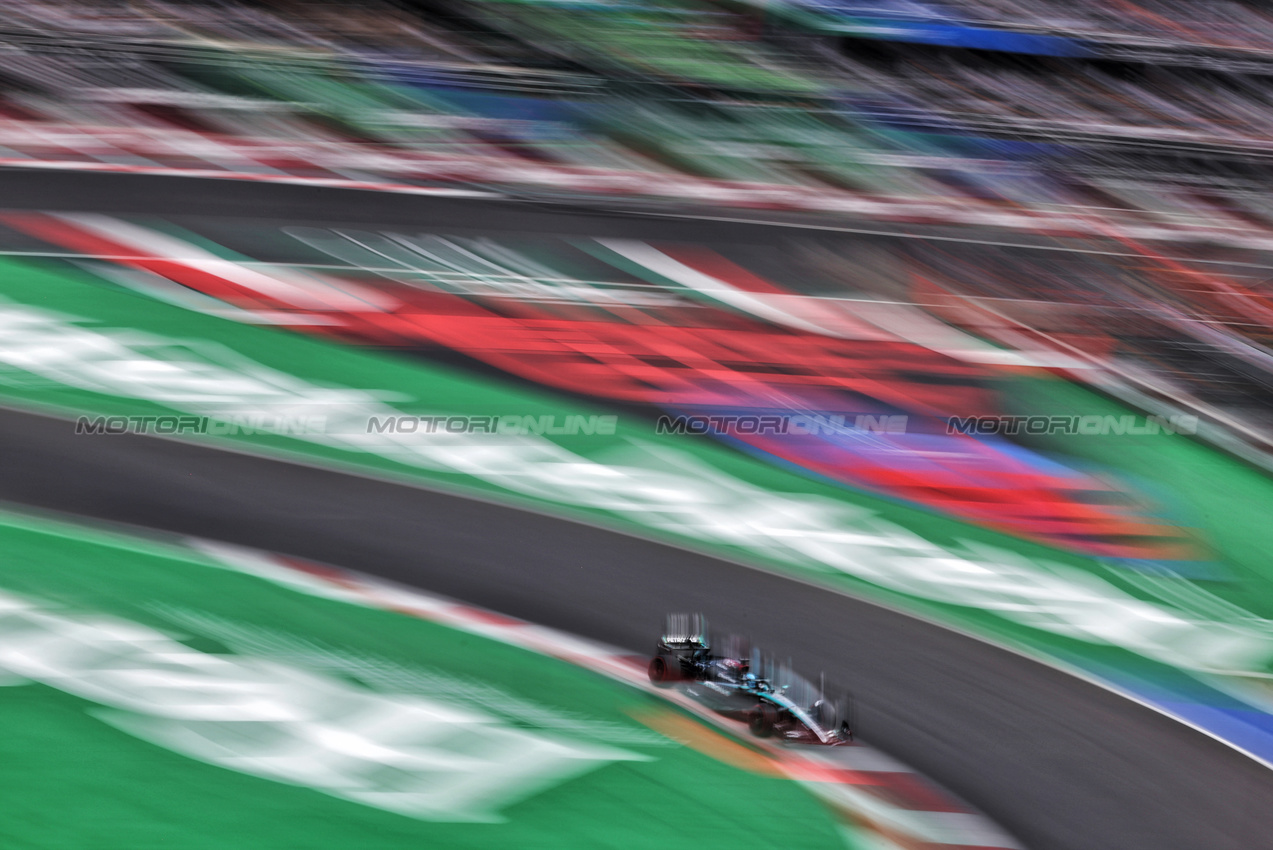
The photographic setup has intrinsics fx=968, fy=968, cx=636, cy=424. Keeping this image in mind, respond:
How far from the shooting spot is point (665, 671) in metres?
4.18

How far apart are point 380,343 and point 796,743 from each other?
3.02 m

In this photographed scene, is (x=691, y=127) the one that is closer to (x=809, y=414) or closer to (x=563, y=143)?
(x=563, y=143)

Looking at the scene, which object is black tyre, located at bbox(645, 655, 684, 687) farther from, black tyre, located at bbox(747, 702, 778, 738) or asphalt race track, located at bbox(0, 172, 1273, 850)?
black tyre, located at bbox(747, 702, 778, 738)

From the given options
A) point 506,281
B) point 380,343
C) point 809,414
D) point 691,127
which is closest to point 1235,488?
point 809,414

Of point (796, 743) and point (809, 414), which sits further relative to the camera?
point (809, 414)

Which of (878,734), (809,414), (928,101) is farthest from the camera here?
(928,101)

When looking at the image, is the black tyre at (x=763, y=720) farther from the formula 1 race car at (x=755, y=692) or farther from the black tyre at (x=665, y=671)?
the black tyre at (x=665, y=671)

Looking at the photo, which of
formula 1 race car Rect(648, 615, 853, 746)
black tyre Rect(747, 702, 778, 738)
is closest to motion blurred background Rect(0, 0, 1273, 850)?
formula 1 race car Rect(648, 615, 853, 746)

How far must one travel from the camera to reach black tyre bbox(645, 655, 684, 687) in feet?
13.7

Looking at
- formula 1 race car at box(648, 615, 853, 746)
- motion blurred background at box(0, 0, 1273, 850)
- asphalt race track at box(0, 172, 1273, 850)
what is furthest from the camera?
motion blurred background at box(0, 0, 1273, 850)

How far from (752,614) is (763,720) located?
0.68 meters

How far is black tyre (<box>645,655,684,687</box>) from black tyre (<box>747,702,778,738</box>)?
1.21ft

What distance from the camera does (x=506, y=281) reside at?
5484 mm

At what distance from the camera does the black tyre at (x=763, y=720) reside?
3973 millimetres
